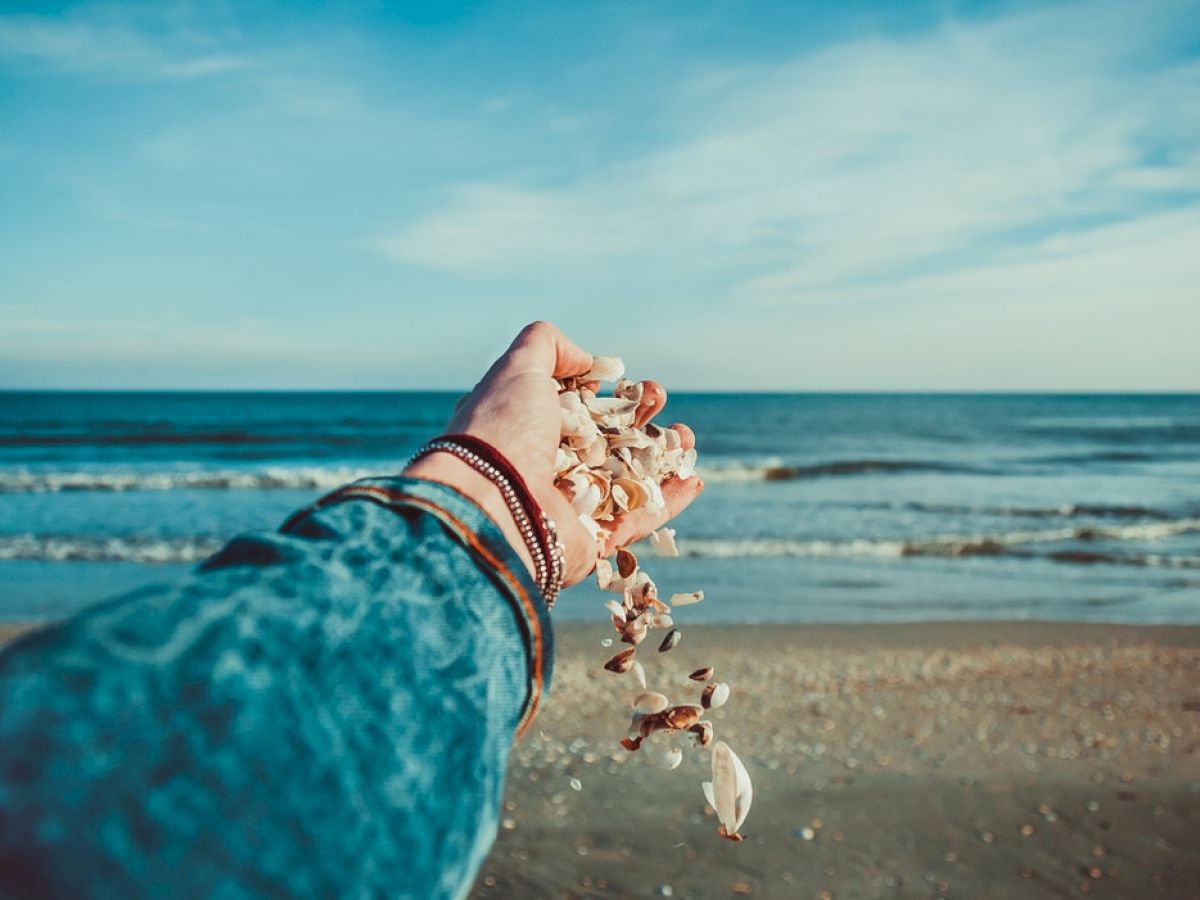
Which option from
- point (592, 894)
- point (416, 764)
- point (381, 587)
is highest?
point (381, 587)

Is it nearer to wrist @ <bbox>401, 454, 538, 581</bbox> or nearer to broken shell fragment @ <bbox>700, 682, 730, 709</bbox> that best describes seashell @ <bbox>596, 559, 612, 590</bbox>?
broken shell fragment @ <bbox>700, 682, 730, 709</bbox>

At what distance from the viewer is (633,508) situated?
160cm

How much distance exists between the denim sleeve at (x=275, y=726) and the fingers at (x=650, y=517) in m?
0.83

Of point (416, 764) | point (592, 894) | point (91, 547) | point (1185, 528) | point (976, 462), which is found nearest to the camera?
point (416, 764)

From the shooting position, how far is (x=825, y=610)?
8742 millimetres

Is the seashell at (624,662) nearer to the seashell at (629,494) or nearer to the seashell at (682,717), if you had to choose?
the seashell at (682,717)

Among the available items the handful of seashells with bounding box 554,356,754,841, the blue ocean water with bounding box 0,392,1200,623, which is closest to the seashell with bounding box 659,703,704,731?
the handful of seashells with bounding box 554,356,754,841

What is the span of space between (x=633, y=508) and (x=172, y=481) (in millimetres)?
19083

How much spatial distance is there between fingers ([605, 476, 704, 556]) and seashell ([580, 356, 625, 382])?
0.27m

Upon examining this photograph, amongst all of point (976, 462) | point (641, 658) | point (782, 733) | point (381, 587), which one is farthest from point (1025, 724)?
point (976, 462)

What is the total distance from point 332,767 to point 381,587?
0.14 metres

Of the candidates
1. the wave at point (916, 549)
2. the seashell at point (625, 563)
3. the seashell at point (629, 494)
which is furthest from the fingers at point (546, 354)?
the wave at point (916, 549)

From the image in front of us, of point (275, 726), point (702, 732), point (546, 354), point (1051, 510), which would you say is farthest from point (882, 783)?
point (1051, 510)

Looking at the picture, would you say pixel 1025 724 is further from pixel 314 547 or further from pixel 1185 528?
pixel 1185 528
